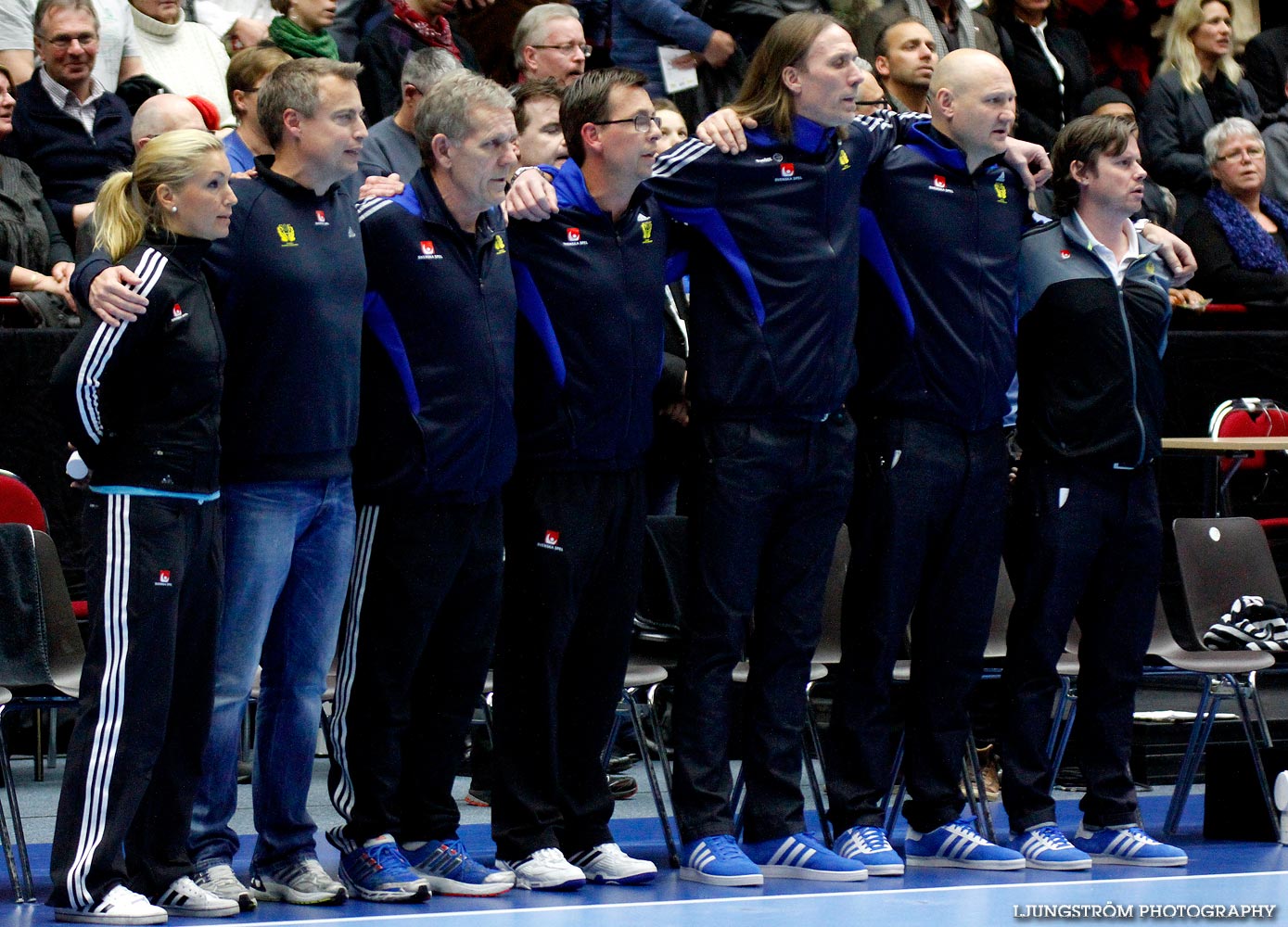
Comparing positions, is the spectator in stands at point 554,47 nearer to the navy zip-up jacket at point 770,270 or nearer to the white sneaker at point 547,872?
the navy zip-up jacket at point 770,270

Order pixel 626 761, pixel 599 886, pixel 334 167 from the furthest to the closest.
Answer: pixel 626 761
pixel 599 886
pixel 334 167

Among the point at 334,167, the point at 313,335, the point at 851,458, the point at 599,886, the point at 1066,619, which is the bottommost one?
the point at 599,886

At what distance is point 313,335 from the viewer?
472cm

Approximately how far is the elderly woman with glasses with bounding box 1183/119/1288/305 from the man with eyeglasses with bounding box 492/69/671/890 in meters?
5.42

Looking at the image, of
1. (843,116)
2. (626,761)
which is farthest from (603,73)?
(626,761)

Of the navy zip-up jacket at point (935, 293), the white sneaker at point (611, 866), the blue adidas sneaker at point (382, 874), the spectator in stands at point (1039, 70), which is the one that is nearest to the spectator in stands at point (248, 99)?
the navy zip-up jacket at point (935, 293)

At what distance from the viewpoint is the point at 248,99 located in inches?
223

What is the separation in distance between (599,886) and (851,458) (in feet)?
4.46

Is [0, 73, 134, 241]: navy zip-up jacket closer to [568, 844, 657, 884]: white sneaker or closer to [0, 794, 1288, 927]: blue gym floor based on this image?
[0, 794, 1288, 927]: blue gym floor

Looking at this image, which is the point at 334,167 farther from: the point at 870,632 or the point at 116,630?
the point at 870,632

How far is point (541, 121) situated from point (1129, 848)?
2.75 meters

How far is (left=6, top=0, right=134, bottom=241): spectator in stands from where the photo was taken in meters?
7.53

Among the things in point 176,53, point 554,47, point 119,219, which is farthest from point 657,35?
point 119,219

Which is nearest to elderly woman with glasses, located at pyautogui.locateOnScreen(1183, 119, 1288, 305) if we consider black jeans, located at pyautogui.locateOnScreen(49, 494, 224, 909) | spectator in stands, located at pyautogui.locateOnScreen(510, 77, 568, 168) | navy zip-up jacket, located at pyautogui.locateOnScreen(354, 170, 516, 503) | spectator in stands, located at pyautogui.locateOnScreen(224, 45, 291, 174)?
spectator in stands, located at pyautogui.locateOnScreen(510, 77, 568, 168)
